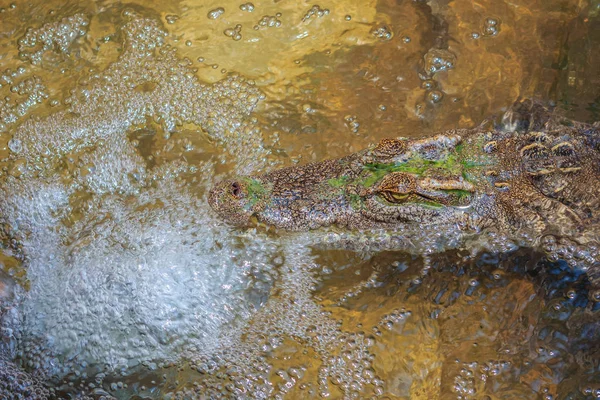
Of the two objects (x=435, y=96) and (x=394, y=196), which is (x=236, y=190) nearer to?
(x=394, y=196)

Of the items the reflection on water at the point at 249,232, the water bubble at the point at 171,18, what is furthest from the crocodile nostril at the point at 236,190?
the water bubble at the point at 171,18

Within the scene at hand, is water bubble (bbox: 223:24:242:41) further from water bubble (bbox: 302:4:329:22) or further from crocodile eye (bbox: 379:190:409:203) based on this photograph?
crocodile eye (bbox: 379:190:409:203)

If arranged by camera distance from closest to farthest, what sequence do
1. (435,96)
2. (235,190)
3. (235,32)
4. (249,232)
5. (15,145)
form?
(235,190) → (249,232) → (15,145) → (435,96) → (235,32)

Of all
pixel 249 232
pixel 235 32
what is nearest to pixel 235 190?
pixel 249 232

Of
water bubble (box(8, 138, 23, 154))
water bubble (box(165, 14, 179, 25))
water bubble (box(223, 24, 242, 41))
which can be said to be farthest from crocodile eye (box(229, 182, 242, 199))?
water bubble (box(165, 14, 179, 25))

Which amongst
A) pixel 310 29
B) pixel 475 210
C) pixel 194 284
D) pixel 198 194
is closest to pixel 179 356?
pixel 194 284

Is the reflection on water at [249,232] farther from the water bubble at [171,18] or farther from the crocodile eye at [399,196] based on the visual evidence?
the crocodile eye at [399,196]
